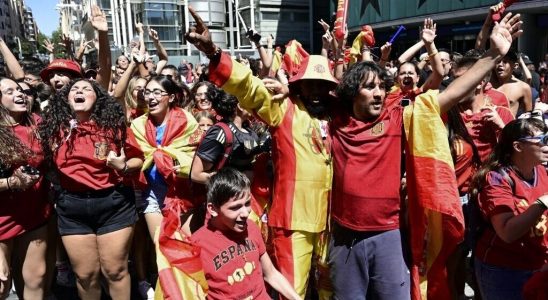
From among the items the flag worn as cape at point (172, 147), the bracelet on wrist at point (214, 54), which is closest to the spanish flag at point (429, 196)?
the bracelet on wrist at point (214, 54)

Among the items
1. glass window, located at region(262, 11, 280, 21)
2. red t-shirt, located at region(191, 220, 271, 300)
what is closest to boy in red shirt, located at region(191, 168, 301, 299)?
red t-shirt, located at region(191, 220, 271, 300)

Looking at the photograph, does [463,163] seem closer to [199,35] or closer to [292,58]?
[292,58]

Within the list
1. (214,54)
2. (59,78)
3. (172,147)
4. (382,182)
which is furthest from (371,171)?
(59,78)

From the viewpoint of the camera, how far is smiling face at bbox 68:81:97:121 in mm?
3262

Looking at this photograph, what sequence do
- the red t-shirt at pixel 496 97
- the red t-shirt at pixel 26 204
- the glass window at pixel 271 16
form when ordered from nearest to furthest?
the red t-shirt at pixel 26 204 < the red t-shirt at pixel 496 97 < the glass window at pixel 271 16

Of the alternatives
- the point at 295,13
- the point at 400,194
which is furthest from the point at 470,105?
the point at 295,13

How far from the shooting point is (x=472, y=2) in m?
18.6

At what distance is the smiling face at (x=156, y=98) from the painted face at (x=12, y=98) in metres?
0.88

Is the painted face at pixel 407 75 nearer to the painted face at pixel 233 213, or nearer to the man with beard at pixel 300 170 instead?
the man with beard at pixel 300 170

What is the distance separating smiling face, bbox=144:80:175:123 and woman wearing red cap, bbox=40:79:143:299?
39 cm

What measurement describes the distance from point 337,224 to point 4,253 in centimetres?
222

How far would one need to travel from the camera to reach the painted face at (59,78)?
4438mm

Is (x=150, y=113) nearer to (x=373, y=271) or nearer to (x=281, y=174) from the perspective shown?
(x=281, y=174)

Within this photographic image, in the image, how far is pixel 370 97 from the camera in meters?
2.64
